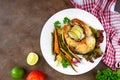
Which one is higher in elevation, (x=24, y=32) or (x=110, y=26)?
(x=110, y=26)

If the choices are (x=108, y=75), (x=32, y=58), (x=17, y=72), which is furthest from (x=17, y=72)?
(x=108, y=75)

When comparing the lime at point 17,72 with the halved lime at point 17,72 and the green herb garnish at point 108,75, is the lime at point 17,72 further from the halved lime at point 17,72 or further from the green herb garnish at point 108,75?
the green herb garnish at point 108,75

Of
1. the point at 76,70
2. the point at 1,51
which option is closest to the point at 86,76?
the point at 76,70

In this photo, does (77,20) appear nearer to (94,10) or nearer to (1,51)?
(94,10)

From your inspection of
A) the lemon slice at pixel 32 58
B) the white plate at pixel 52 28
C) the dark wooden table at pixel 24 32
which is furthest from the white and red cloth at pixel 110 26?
the lemon slice at pixel 32 58

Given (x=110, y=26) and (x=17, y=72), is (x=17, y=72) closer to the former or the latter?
(x=17, y=72)
